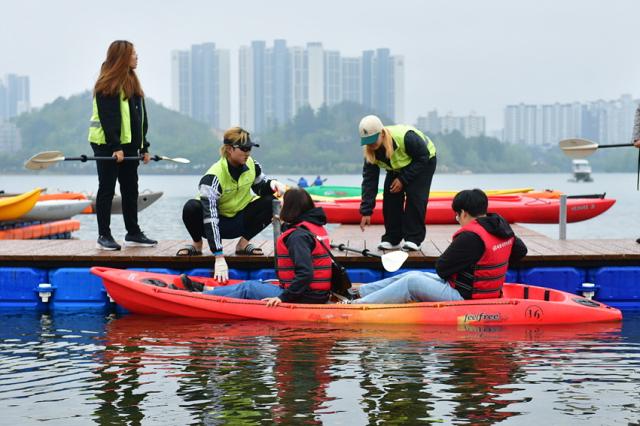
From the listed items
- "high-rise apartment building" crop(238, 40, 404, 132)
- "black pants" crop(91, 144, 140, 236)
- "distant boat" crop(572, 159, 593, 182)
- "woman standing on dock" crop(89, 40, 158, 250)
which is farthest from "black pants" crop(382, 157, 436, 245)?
"high-rise apartment building" crop(238, 40, 404, 132)

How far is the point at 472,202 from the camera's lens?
8227mm

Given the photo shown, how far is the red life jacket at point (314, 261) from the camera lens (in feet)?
27.8

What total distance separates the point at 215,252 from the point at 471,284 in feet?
8.44

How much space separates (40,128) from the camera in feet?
472

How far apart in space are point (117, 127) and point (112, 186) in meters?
0.64

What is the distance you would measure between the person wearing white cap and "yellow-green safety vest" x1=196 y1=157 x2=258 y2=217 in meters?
1.18

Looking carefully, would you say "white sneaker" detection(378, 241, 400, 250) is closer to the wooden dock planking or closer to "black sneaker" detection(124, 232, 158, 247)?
the wooden dock planking

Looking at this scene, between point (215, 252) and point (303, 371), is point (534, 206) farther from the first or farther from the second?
point (303, 371)

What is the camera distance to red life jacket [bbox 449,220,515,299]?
323 inches

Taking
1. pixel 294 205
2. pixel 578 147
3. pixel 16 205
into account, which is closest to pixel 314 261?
pixel 294 205

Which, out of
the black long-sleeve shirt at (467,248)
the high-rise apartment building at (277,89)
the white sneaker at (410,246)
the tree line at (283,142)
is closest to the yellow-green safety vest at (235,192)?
the white sneaker at (410,246)

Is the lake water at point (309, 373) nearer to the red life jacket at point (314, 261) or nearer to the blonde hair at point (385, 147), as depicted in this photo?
the red life jacket at point (314, 261)

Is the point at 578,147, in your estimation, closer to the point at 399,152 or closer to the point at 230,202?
the point at 399,152

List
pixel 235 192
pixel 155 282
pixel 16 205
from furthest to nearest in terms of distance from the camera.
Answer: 1. pixel 16 205
2. pixel 235 192
3. pixel 155 282
